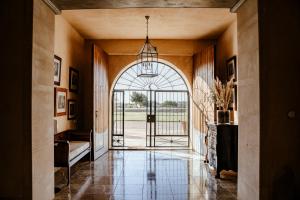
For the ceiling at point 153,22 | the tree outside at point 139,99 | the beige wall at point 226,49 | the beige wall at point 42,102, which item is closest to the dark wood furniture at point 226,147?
the beige wall at point 226,49

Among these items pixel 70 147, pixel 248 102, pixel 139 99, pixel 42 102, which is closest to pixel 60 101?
pixel 70 147

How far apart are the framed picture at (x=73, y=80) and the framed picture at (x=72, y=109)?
1.08 feet

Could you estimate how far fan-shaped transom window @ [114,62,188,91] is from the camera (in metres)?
8.59

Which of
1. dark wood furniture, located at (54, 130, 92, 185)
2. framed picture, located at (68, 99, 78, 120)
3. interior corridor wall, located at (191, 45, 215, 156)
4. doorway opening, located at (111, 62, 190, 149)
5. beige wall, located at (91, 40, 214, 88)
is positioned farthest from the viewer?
doorway opening, located at (111, 62, 190, 149)

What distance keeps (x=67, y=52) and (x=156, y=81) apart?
328 cm

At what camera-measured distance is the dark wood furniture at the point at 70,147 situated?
→ 4.50 metres

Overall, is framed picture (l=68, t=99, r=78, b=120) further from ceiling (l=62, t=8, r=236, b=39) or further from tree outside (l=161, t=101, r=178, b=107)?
tree outside (l=161, t=101, r=178, b=107)

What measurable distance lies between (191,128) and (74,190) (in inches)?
197

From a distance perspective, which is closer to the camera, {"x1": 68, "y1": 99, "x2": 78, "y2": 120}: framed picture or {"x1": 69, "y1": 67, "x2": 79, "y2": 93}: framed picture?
{"x1": 68, "y1": 99, "x2": 78, "y2": 120}: framed picture

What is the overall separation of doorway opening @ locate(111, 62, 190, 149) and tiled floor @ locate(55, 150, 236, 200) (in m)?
1.91

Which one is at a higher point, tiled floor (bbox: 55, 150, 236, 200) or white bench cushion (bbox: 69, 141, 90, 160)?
white bench cushion (bbox: 69, 141, 90, 160)

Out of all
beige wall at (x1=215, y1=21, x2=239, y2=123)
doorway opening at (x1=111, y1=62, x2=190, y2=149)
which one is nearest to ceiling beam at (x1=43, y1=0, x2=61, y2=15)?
beige wall at (x1=215, y1=21, x2=239, y2=123)
